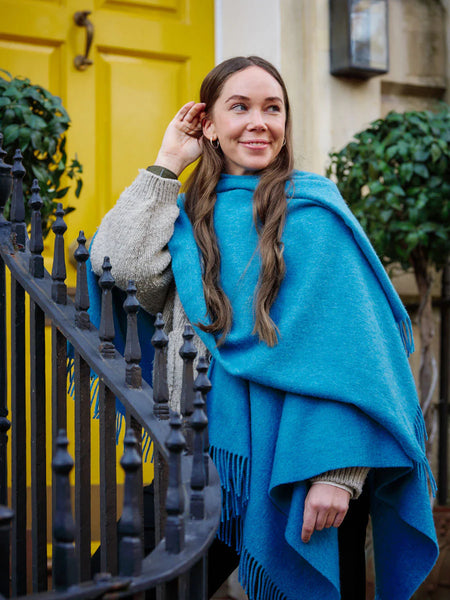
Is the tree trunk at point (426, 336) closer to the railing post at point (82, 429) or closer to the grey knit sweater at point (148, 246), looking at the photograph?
the grey knit sweater at point (148, 246)

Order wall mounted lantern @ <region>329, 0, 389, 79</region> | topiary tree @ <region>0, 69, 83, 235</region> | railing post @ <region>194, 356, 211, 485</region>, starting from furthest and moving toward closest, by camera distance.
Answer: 1. wall mounted lantern @ <region>329, 0, 389, 79</region>
2. topiary tree @ <region>0, 69, 83, 235</region>
3. railing post @ <region>194, 356, 211, 485</region>

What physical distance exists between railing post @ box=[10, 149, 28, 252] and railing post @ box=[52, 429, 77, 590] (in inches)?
34.2

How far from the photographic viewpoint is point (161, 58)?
13.3ft

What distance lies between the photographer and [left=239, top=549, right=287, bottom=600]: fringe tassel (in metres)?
1.94

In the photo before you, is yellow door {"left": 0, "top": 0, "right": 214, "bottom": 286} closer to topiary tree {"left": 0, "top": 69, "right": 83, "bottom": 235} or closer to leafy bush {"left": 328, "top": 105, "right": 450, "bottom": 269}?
topiary tree {"left": 0, "top": 69, "right": 83, "bottom": 235}

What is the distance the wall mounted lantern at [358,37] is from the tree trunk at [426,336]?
0.95 metres

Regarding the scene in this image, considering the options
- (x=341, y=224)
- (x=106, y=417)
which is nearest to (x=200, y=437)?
(x=106, y=417)

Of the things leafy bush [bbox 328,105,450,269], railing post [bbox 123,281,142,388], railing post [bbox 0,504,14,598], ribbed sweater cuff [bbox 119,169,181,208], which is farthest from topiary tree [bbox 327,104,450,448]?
railing post [bbox 0,504,14,598]

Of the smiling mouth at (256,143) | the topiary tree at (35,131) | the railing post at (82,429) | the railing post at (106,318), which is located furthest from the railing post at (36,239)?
the topiary tree at (35,131)

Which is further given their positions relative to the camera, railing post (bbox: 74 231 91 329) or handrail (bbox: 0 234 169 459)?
railing post (bbox: 74 231 91 329)

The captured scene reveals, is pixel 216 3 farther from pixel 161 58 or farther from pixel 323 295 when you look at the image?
pixel 323 295

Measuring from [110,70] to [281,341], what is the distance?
241 cm

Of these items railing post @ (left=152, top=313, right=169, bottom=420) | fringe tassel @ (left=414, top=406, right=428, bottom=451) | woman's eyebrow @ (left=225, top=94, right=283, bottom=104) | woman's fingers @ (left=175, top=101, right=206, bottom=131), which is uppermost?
woman's eyebrow @ (left=225, top=94, right=283, bottom=104)

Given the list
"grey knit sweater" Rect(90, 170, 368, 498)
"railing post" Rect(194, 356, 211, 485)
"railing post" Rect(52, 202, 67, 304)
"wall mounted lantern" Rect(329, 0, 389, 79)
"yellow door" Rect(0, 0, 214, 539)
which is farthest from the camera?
"wall mounted lantern" Rect(329, 0, 389, 79)
